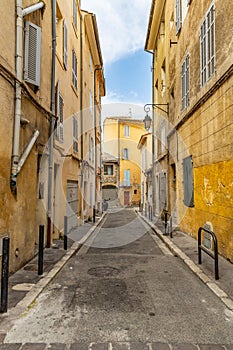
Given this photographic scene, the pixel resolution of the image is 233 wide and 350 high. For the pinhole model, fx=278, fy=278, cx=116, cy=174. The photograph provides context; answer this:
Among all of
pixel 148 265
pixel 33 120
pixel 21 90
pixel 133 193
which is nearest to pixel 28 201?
pixel 33 120

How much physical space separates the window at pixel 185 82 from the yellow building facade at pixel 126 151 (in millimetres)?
31820

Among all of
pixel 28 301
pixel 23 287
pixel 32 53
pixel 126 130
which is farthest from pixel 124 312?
pixel 126 130

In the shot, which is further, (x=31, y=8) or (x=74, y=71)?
(x=74, y=71)

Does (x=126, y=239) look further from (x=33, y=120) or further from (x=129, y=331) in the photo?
(x=129, y=331)

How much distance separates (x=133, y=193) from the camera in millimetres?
43781

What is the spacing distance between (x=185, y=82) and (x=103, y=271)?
8.07 metres

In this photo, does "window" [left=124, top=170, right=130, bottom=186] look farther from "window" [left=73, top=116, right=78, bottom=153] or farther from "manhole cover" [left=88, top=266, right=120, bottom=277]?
"manhole cover" [left=88, top=266, right=120, bottom=277]

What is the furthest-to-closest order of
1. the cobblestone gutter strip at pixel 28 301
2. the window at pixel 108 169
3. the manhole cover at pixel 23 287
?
1. the window at pixel 108 169
2. the manhole cover at pixel 23 287
3. the cobblestone gutter strip at pixel 28 301

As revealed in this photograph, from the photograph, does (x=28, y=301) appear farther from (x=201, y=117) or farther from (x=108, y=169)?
(x=108, y=169)

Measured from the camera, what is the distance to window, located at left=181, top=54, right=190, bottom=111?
1062 cm

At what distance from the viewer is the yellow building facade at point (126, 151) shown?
43281 mm

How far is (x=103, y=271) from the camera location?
6.15 m

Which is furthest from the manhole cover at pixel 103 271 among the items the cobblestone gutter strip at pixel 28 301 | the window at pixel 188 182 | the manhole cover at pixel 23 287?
the window at pixel 188 182

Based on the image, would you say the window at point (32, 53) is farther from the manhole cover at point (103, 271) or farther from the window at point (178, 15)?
the window at point (178, 15)
